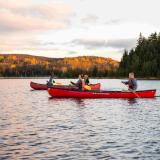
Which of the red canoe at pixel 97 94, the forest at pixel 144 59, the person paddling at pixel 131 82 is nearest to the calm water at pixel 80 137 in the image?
the person paddling at pixel 131 82

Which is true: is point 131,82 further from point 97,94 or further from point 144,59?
point 144,59

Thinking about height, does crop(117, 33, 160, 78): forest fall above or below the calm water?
above

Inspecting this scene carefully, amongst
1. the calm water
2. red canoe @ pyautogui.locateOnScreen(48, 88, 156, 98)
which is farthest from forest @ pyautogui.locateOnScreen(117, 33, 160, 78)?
the calm water

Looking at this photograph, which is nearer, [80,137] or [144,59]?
[80,137]

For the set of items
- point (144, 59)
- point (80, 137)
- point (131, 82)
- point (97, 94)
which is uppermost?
point (144, 59)

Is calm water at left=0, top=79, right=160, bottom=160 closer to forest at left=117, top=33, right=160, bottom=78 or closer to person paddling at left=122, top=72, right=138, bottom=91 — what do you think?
person paddling at left=122, top=72, right=138, bottom=91

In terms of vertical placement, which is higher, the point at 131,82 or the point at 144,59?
the point at 144,59

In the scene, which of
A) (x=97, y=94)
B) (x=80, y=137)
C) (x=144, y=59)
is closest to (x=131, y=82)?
(x=97, y=94)

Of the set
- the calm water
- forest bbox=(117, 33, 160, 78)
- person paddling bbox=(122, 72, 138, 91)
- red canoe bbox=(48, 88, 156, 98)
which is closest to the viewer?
the calm water

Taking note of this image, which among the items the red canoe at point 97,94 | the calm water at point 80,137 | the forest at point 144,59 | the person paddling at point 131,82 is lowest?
the calm water at point 80,137

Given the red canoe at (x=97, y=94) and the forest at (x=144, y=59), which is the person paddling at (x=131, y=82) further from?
the forest at (x=144, y=59)

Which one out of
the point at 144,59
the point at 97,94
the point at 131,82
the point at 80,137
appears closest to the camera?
the point at 80,137

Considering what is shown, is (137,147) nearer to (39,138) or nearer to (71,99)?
(39,138)

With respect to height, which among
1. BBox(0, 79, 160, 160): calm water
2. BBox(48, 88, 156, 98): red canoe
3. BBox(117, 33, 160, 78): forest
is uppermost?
BBox(117, 33, 160, 78): forest
